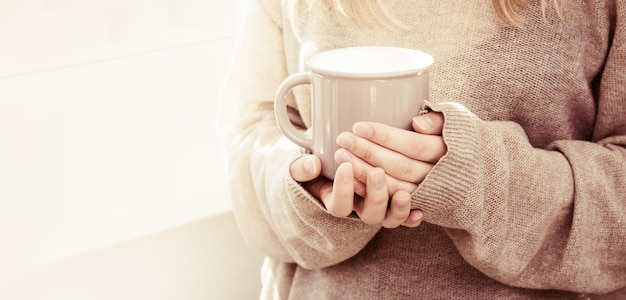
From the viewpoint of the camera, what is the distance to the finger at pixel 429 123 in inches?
19.4

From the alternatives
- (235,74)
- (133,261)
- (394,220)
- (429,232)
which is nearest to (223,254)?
(133,261)

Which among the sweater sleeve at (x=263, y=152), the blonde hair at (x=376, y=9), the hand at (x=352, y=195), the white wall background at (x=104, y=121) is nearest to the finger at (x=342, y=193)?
the hand at (x=352, y=195)

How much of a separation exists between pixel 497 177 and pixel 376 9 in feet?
0.88

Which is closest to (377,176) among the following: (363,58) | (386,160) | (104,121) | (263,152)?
(386,160)

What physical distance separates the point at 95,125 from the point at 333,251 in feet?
1.65

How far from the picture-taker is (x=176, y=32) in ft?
3.23

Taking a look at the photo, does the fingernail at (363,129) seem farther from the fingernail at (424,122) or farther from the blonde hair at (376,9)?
the blonde hair at (376,9)

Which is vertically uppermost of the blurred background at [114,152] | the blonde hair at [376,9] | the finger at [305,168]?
the blonde hair at [376,9]

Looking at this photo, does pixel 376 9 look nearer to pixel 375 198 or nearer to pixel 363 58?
pixel 363 58

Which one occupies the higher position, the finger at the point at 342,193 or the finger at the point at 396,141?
the finger at the point at 396,141

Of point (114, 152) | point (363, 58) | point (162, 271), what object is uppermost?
point (363, 58)

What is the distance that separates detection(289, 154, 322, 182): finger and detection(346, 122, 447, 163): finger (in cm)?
5

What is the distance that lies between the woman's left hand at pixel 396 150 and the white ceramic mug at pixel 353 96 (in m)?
0.01

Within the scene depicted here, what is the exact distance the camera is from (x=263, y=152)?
0.74 m
